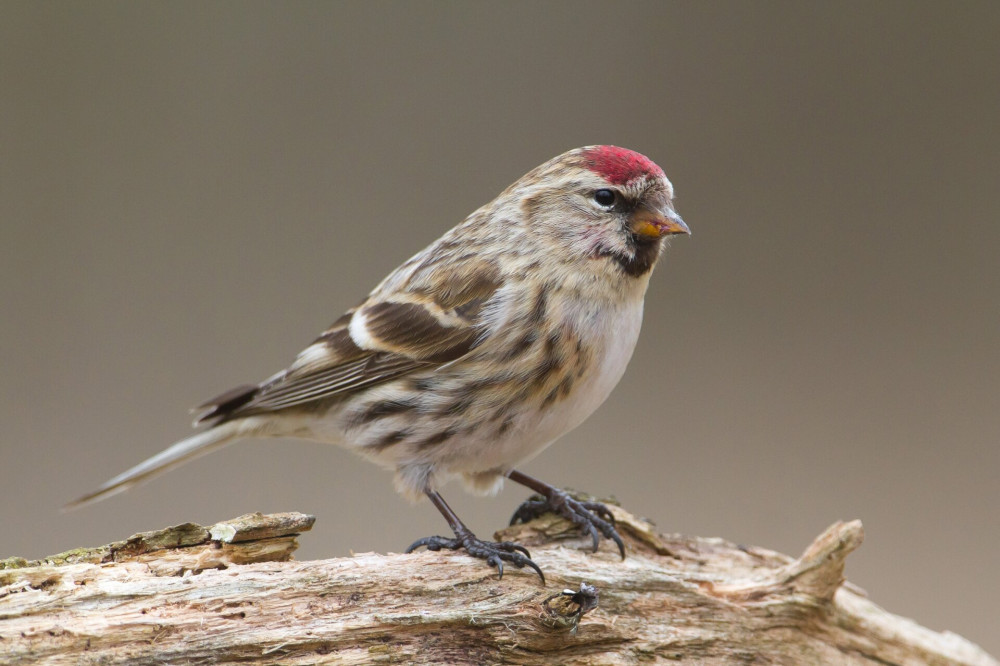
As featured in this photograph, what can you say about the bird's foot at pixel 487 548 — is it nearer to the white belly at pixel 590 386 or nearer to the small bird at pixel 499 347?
the small bird at pixel 499 347

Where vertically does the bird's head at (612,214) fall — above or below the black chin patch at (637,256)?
above

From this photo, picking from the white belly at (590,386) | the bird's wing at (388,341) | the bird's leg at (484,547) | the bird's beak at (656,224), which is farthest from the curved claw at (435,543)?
the bird's beak at (656,224)

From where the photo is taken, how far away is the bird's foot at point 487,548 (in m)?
1.39

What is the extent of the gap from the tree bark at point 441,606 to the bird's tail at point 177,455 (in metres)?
0.42

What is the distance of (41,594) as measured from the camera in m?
1.10

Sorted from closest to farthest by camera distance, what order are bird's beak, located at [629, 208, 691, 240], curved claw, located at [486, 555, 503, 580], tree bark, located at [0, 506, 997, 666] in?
tree bark, located at [0, 506, 997, 666] → curved claw, located at [486, 555, 503, 580] → bird's beak, located at [629, 208, 691, 240]

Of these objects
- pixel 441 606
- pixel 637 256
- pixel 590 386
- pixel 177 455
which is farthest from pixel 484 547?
pixel 177 455

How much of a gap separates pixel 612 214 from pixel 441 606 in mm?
665

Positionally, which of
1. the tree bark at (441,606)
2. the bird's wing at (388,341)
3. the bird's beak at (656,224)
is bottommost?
the tree bark at (441,606)

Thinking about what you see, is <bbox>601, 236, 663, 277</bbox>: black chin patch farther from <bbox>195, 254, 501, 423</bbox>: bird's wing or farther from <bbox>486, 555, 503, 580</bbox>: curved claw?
<bbox>486, 555, 503, 580</bbox>: curved claw

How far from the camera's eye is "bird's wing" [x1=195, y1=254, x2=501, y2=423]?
1490mm

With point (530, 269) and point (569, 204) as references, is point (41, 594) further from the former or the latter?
point (569, 204)

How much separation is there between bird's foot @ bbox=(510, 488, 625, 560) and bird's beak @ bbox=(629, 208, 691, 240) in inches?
18.0

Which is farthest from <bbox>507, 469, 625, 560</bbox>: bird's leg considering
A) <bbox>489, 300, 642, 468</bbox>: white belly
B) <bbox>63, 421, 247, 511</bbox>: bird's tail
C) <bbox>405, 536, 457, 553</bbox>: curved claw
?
<bbox>63, 421, 247, 511</bbox>: bird's tail
